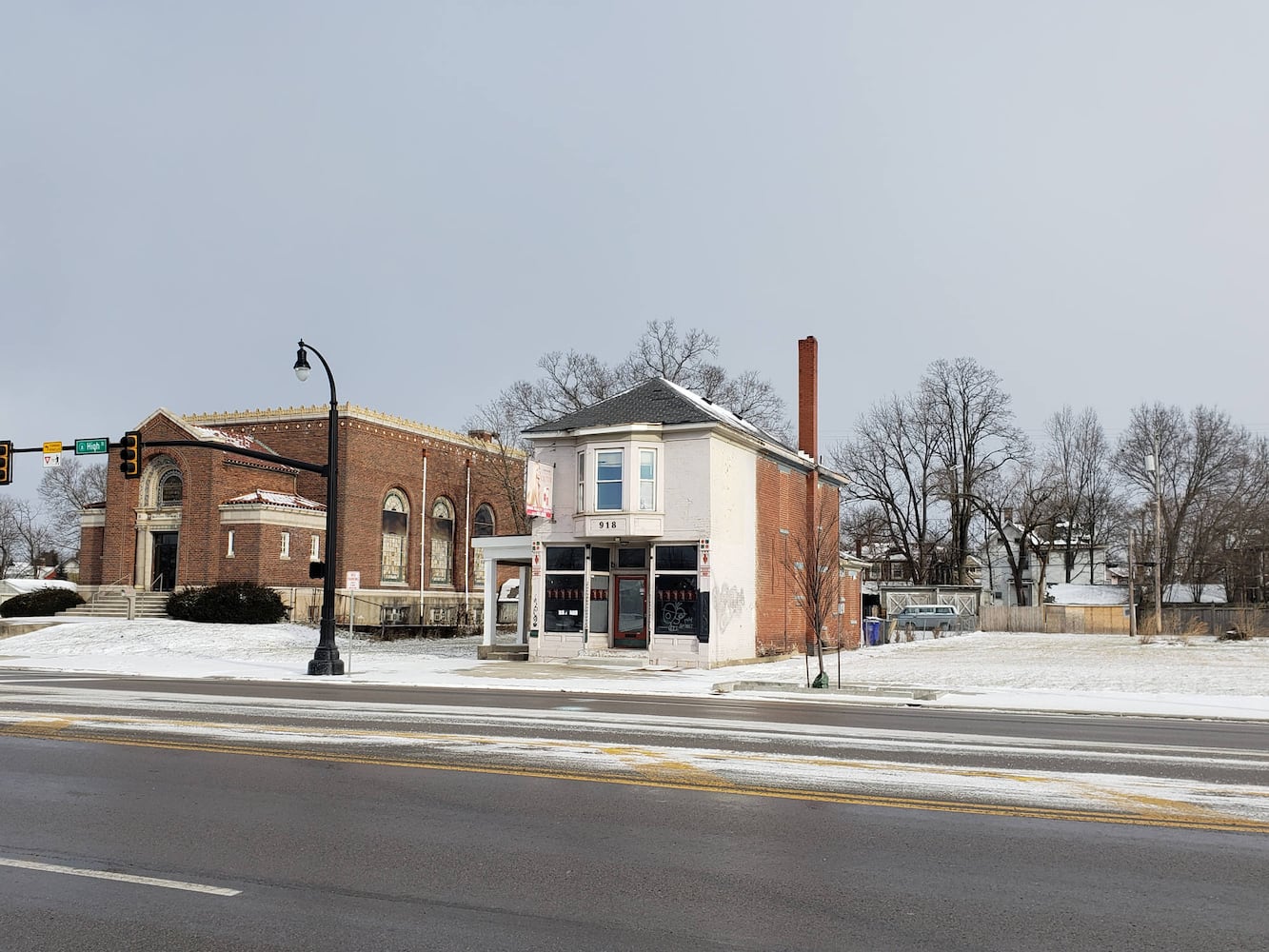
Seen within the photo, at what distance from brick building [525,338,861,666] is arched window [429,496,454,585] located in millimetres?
22492

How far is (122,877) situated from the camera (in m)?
6.54

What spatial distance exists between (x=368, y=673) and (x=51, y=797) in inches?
696

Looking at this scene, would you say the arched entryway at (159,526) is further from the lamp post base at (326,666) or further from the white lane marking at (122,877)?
the white lane marking at (122,877)

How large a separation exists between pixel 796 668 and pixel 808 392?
42.2 ft

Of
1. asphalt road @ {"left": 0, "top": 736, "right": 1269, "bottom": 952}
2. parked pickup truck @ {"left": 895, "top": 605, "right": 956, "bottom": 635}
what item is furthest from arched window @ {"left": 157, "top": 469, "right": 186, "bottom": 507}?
asphalt road @ {"left": 0, "top": 736, "right": 1269, "bottom": 952}

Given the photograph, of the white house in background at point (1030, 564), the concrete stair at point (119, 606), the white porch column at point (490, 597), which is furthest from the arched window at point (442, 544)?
the white house in background at point (1030, 564)

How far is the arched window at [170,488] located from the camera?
4606cm

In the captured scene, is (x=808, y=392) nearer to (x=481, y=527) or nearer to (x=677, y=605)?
(x=677, y=605)

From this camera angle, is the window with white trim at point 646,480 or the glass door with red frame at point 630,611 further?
the glass door with red frame at point 630,611

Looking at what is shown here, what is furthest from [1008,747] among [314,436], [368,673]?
[314,436]

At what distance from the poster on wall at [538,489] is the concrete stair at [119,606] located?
68.7 ft

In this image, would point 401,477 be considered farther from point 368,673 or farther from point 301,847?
point 301,847

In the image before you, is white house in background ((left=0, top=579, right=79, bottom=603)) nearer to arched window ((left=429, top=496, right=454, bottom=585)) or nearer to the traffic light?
arched window ((left=429, top=496, right=454, bottom=585))

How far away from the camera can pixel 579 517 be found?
102 feet
